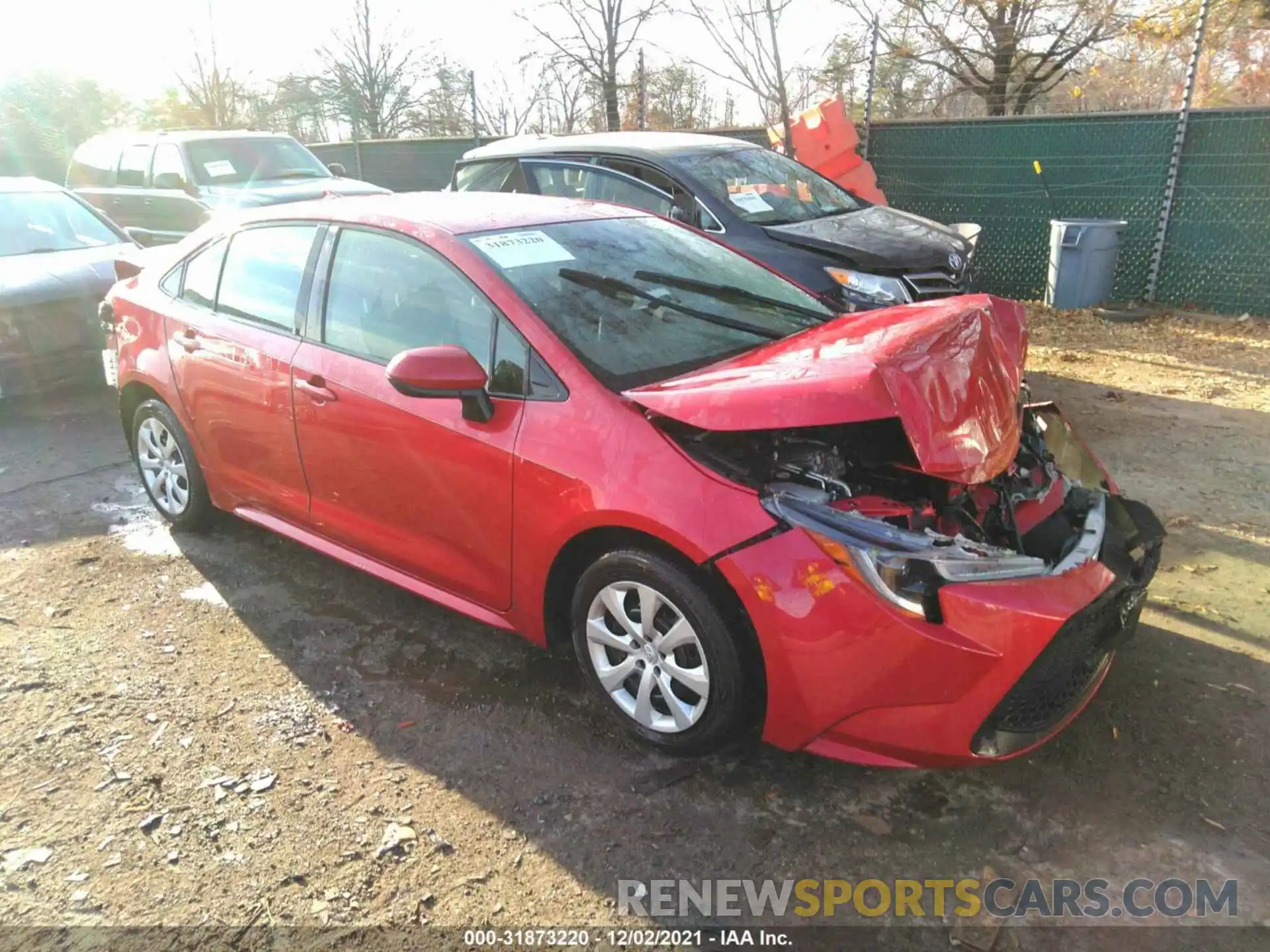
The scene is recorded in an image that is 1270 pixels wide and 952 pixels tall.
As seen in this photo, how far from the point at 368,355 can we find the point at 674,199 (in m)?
3.77

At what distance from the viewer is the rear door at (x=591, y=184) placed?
6629mm

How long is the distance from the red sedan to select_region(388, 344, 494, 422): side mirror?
0.01 meters

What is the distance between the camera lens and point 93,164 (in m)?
11.2

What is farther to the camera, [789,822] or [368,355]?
[368,355]

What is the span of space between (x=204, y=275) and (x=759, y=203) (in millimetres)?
4030

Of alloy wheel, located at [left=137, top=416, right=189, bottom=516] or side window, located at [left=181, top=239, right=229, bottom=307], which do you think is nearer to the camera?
side window, located at [left=181, top=239, right=229, bottom=307]

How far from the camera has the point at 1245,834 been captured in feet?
8.20

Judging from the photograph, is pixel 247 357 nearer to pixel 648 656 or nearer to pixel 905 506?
pixel 648 656

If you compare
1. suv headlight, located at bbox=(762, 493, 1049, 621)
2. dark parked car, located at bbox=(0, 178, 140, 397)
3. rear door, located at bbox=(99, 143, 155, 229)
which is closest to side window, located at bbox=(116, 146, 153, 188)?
rear door, located at bbox=(99, 143, 155, 229)

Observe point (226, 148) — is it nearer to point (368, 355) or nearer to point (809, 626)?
point (368, 355)

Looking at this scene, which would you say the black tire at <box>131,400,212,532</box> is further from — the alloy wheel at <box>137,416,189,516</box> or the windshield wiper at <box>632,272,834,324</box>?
the windshield wiper at <box>632,272,834,324</box>

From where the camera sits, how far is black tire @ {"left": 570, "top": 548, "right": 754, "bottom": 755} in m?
2.59

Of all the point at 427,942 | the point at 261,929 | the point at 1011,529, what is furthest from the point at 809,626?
the point at 261,929

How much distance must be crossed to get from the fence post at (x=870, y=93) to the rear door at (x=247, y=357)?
27.7 ft
